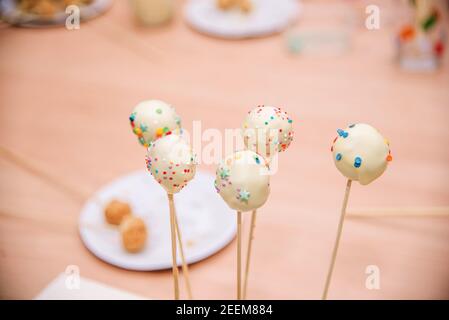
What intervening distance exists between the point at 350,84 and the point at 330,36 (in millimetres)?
260

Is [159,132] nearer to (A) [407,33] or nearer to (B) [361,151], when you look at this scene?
(B) [361,151]

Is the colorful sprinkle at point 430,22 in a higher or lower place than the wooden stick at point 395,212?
higher

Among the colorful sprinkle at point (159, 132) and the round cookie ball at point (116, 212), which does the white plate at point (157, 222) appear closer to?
the round cookie ball at point (116, 212)

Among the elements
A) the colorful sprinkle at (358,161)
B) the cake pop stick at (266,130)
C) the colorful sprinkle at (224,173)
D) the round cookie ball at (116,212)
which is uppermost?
the cake pop stick at (266,130)

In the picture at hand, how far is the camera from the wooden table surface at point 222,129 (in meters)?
0.88

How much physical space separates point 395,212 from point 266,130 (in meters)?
0.42

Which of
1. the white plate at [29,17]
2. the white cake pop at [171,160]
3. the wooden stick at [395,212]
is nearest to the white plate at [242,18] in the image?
the white plate at [29,17]

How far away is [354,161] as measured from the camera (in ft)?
1.99

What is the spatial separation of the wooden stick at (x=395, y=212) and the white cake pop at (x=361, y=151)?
1.16 ft

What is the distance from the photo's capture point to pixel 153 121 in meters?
0.69

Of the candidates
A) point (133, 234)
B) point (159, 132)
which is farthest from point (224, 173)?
point (133, 234)

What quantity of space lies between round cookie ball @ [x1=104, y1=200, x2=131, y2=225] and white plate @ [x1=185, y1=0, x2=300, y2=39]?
795 mm

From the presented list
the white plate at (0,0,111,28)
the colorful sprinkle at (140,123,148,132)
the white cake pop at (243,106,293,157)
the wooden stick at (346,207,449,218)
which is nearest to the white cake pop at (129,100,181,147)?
the colorful sprinkle at (140,123,148,132)

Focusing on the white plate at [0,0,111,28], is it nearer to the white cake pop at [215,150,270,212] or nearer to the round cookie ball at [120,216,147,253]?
the round cookie ball at [120,216,147,253]
